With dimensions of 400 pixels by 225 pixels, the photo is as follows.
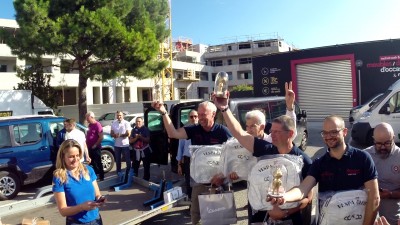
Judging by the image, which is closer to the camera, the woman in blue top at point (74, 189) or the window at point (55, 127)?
the woman in blue top at point (74, 189)

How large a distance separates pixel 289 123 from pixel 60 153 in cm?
203

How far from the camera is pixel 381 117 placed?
11.5m

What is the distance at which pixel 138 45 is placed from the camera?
2041 cm

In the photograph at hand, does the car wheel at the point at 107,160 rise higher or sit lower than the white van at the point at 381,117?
lower

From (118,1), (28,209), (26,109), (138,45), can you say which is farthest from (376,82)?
(28,209)

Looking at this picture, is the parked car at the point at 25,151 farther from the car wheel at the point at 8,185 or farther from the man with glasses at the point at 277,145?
the man with glasses at the point at 277,145

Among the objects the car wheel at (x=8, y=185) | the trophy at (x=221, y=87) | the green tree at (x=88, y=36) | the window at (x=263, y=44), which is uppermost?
the window at (x=263, y=44)

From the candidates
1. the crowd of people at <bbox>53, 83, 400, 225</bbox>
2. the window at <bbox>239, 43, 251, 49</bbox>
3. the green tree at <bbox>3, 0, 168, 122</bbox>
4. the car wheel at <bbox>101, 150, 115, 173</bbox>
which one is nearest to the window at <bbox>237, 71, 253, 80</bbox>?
the window at <bbox>239, 43, 251, 49</bbox>

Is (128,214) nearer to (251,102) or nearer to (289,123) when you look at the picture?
(289,123)

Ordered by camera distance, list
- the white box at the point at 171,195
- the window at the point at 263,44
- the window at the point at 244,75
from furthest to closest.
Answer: the window at the point at 244,75 → the window at the point at 263,44 → the white box at the point at 171,195

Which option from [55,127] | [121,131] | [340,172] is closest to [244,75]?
[121,131]

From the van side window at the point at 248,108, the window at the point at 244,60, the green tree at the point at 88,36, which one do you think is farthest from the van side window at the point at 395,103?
the window at the point at 244,60

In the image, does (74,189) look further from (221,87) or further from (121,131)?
(121,131)

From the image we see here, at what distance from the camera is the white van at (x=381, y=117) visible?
11.3 meters
